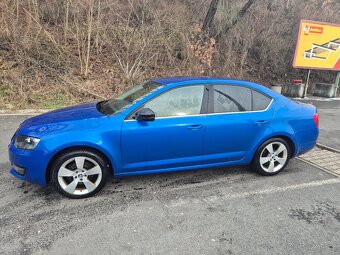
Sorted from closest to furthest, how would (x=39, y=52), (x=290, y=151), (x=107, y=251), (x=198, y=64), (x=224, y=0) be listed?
(x=107, y=251)
(x=290, y=151)
(x=39, y=52)
(x=198, y=64)
(x=224, y=0)

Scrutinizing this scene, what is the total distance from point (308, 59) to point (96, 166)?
1153 cm

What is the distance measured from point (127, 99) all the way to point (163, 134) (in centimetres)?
80

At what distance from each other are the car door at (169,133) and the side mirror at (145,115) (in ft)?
0.17

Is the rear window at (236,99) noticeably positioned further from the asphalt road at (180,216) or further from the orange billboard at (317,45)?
the orange billboard at (317,45)

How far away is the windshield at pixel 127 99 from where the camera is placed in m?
3.86

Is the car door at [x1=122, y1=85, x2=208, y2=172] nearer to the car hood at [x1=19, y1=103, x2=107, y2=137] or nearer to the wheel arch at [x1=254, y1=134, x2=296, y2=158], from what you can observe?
the car hood at [x1=19, y1=103, x2=107, y2=137]

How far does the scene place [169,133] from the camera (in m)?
3.72

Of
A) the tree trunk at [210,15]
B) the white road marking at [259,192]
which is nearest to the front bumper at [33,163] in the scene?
the white road marking at [259,192]

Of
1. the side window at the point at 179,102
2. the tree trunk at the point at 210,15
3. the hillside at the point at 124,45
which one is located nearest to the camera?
the side window at the point at 179,102

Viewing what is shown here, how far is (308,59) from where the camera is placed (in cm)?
A: 1235

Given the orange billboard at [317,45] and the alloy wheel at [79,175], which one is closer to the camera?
the alloy wheel at [79,175]

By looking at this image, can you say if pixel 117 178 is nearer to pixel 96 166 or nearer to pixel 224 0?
pixel 96 166

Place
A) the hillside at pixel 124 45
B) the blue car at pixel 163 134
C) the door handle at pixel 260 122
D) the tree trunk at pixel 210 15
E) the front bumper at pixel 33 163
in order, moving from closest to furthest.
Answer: the front bumper at pixel 33 163 → the blue car at pixel 163 134 → the door handle at pixel 260 122 → the hillside at pixel 124 45 → the tree trunk at pixel 210 15

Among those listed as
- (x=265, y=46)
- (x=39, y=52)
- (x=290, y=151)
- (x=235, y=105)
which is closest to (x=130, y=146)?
(x=235, y=105)
